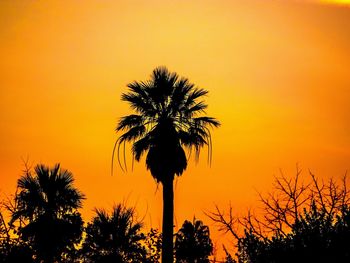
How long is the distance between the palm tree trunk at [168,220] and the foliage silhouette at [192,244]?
75.0 ft

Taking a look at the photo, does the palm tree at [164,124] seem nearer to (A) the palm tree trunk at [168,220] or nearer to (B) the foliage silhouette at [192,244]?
(A) the palm tree trunk at [168,220]

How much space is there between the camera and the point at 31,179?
37438 mm

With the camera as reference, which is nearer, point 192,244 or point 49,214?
point 49,214

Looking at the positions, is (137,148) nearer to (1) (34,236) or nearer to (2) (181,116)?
(2) (181,116)

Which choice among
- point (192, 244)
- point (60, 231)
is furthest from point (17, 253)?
point (192, 244)

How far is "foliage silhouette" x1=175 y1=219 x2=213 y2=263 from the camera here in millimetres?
57844

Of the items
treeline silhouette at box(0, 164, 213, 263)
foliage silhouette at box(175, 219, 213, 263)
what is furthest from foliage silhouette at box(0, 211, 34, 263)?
foliage silhouette at box(175, 219, 213, 263)

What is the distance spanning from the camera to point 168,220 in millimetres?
32125

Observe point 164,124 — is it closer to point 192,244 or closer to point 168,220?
point 168,220

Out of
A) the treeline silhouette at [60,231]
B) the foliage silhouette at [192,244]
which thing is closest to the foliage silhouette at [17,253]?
the treeline silhouette at [60,231]

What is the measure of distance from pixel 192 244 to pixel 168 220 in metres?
28.1

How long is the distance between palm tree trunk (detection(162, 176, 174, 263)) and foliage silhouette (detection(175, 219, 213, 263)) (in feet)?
75.0

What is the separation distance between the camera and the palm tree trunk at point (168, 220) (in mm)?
31156

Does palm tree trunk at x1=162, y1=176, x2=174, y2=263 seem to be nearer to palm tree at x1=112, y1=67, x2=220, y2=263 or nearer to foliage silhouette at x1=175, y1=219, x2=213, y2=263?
palm tree at x1=112, y1=67, x2=220, y2=263
